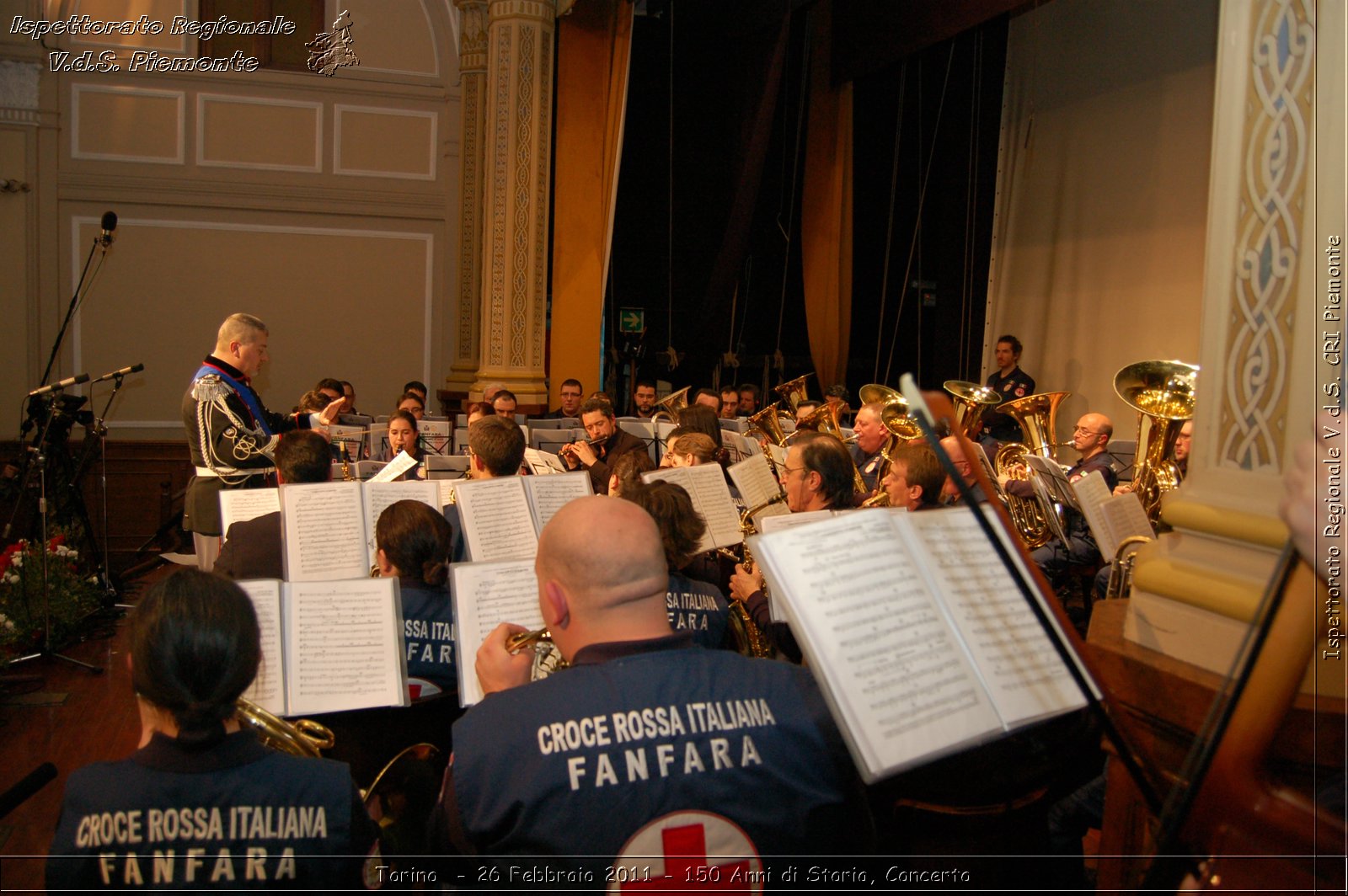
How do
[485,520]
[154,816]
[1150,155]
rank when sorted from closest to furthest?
[154,816] → [485,520] → [1150,155]

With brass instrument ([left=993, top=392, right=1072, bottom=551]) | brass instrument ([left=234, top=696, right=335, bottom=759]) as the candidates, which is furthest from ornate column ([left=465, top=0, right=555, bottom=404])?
brass instrument ([left=234, top=696, right=335, bottom=759])

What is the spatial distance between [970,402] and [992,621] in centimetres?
560

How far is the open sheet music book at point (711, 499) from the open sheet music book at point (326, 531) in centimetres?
102

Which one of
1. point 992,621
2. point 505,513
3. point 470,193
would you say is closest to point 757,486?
point 505,513

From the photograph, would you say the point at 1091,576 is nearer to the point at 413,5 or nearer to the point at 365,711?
the point at 365,711

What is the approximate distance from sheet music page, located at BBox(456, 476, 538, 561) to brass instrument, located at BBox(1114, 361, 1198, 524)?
3074 millimetres

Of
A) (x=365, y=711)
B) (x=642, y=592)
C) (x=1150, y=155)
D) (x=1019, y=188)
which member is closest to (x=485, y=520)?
(x=365, y=711)

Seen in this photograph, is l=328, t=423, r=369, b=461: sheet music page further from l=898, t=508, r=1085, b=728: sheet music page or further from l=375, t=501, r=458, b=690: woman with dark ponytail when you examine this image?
l=898, t=508, r=1085, b=728: sheet music page

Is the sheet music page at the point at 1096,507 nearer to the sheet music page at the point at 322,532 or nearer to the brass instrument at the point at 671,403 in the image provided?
the sheet music page at the point at 322,532

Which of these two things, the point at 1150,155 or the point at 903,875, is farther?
the point at 1150,155

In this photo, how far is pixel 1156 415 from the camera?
4.95m

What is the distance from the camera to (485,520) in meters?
A: 3.32

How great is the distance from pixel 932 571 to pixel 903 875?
0.64 meters

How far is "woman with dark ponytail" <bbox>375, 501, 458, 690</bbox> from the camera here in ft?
8.66
